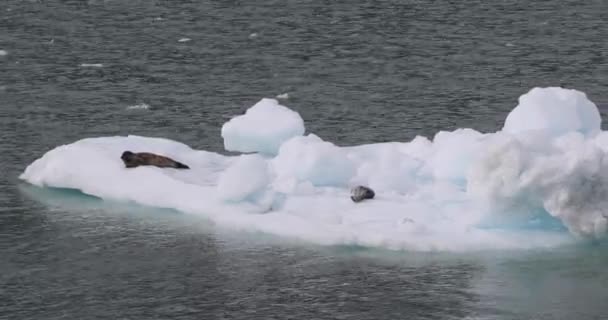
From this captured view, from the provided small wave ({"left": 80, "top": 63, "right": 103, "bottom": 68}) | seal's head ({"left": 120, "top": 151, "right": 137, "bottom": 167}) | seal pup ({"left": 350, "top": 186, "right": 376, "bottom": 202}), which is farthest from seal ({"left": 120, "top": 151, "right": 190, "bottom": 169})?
small wave ({"left": 80, "top": 63, "right": 103, "bottom": 68})

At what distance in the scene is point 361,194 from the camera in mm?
15523

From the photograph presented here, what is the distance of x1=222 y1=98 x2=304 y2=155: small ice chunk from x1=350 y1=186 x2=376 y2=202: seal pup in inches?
66.0

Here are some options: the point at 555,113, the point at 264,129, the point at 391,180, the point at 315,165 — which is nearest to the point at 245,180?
the point at 315,165

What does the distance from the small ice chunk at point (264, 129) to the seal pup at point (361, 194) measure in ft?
5.50

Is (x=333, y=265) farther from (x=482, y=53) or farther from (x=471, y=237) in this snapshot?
(x=482, y=53)

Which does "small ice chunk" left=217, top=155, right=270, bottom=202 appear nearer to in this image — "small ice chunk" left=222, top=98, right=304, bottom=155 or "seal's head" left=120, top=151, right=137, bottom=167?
"small ice chunk" left=222, top=98, right=304, bottom=155

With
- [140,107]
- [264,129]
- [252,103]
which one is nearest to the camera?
[264,129]

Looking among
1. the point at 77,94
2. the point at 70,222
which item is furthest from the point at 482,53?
the point at 70,222

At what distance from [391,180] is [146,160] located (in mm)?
3013

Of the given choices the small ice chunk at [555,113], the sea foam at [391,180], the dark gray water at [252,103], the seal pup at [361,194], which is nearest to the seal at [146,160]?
the sea foam at [391,180]

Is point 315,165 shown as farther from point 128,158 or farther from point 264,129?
point 128,158

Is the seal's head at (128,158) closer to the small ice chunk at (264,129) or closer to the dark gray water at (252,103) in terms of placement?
the dark gray water at (252,103)

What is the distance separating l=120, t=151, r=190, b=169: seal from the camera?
55.3 ft

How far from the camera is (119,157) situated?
17.2 m
